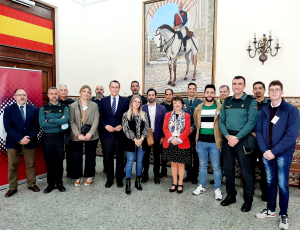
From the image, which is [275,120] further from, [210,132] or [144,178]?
[144,178]

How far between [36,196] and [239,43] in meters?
4.64

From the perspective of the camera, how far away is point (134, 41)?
227 inches

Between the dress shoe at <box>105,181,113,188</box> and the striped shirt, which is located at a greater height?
the striped shirt

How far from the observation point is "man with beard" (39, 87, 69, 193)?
3.29 meters

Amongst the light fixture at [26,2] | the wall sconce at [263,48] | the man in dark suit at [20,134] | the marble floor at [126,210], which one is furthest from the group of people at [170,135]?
the light fixture at [26,2]

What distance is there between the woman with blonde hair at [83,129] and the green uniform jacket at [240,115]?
77.1 inches

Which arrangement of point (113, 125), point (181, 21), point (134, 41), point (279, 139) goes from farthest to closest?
1. point (134, 41)
2. point (181, 21)
3. point (113, 125)
4. point (279, 139)

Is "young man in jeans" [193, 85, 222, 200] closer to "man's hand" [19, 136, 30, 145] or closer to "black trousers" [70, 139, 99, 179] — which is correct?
"black trousers" [70, 139, 99, 179]

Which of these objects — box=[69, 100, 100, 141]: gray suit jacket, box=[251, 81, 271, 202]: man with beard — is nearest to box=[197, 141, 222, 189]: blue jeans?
box=[251, 81, 271, 202]: man with beard

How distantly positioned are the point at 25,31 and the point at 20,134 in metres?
2.94

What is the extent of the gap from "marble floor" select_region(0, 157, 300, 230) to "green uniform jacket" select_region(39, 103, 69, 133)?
97 cm

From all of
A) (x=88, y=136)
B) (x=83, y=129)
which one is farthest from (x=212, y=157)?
(x=83, y=129)

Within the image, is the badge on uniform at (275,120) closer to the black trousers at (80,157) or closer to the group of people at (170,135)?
the group of people at (170,135)

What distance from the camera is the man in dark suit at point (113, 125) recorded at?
3.54 meters
